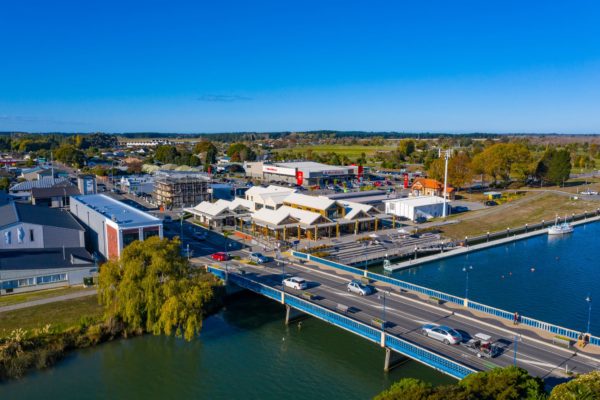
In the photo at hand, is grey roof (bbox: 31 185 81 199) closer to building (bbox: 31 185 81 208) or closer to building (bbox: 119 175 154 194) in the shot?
building (bbox: 31 185 81 208)

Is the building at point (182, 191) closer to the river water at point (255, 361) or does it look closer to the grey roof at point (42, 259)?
the grey roof at point (42, 259)

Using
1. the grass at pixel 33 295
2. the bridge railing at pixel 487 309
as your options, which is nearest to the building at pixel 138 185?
the grass at pixel 33 295

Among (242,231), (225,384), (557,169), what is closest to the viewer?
(225,384)

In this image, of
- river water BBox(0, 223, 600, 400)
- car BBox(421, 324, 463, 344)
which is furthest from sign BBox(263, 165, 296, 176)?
car BBox(421, 324, 463, 344)

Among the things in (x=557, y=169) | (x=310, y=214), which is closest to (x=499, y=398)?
(x=310, y=214)

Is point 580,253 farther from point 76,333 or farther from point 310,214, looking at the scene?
point 76,333

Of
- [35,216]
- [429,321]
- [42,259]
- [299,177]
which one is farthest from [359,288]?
[299,177]
